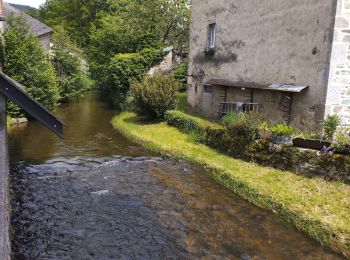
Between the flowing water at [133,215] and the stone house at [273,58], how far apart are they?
4786mm

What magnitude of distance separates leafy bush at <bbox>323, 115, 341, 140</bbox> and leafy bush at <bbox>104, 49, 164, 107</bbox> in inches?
650

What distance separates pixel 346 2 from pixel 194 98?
1126 cm

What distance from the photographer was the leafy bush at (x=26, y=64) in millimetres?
19938

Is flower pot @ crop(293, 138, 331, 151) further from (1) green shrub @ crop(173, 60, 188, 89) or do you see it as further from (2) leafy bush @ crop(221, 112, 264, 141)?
(1) green shrub @ crop(173, 60, 188, 89)

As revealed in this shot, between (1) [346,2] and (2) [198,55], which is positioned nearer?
(1) [346,2]

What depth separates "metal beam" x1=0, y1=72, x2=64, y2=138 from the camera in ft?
22.7

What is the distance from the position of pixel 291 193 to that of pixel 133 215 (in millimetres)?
4399

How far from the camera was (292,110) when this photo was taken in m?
14.0

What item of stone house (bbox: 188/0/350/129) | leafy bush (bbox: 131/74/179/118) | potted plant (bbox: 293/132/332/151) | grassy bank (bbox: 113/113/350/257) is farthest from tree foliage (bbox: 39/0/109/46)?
potted plant (bbox: 293/132/332/151)

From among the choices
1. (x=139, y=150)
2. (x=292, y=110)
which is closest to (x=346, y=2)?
(x=292, y=110)

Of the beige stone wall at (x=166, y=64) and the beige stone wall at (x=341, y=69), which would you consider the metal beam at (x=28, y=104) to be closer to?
the beige stone wall at (x=341, y=69)

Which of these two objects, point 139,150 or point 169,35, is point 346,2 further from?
point 169,35

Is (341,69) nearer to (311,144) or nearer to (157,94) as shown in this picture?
(311,144)

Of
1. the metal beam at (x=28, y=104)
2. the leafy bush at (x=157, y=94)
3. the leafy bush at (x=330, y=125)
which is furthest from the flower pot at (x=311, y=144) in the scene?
the leafy bush at (x=157, y=94)
